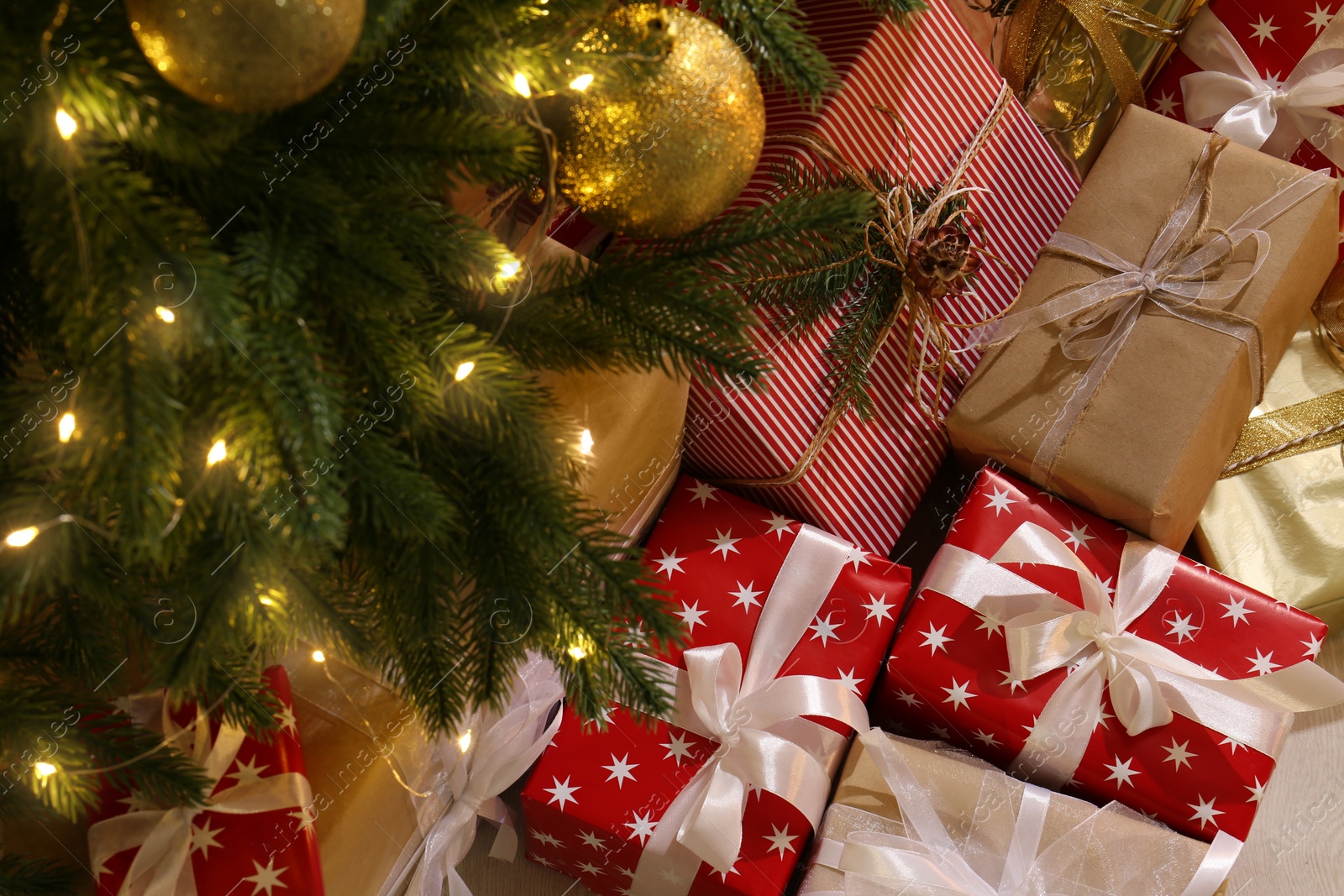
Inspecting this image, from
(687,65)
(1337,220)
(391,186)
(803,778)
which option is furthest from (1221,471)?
(391,186)

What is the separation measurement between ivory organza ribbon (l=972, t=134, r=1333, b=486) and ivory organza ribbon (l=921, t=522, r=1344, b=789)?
0.17 metres

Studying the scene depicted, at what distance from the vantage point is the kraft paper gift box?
115 cm

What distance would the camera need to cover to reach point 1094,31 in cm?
126

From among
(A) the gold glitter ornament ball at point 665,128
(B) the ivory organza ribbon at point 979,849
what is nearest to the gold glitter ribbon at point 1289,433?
(B) the ivory organza ribbon at point 979,849

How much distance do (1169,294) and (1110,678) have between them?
49 centimetres

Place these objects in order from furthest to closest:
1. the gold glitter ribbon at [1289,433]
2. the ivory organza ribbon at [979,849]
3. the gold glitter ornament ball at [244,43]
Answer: the gold glitter ribbon at [1289,433]
the ivory organza ribbon at [979,849]
the gold glitter ornament ball at [244,43]

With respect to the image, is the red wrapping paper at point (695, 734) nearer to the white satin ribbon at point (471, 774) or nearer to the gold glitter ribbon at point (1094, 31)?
the white satin ribbon at point (471, 774)

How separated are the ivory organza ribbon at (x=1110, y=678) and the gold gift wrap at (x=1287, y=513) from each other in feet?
0.51

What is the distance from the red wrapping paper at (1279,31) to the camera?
126 cm

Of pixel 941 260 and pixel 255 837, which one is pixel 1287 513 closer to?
pixel 941 260

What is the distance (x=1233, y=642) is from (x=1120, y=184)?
611 millimetres

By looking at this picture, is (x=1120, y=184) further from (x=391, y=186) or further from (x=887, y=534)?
(x=391, y=186)

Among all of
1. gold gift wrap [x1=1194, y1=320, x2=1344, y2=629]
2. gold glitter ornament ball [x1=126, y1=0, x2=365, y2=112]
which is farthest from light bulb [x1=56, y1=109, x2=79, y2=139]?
gold gift wrap [x1=1194, y1=320, x2=1344, y2=629]

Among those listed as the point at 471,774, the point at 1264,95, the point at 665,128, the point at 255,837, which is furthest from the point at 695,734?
the point at 1264,95
